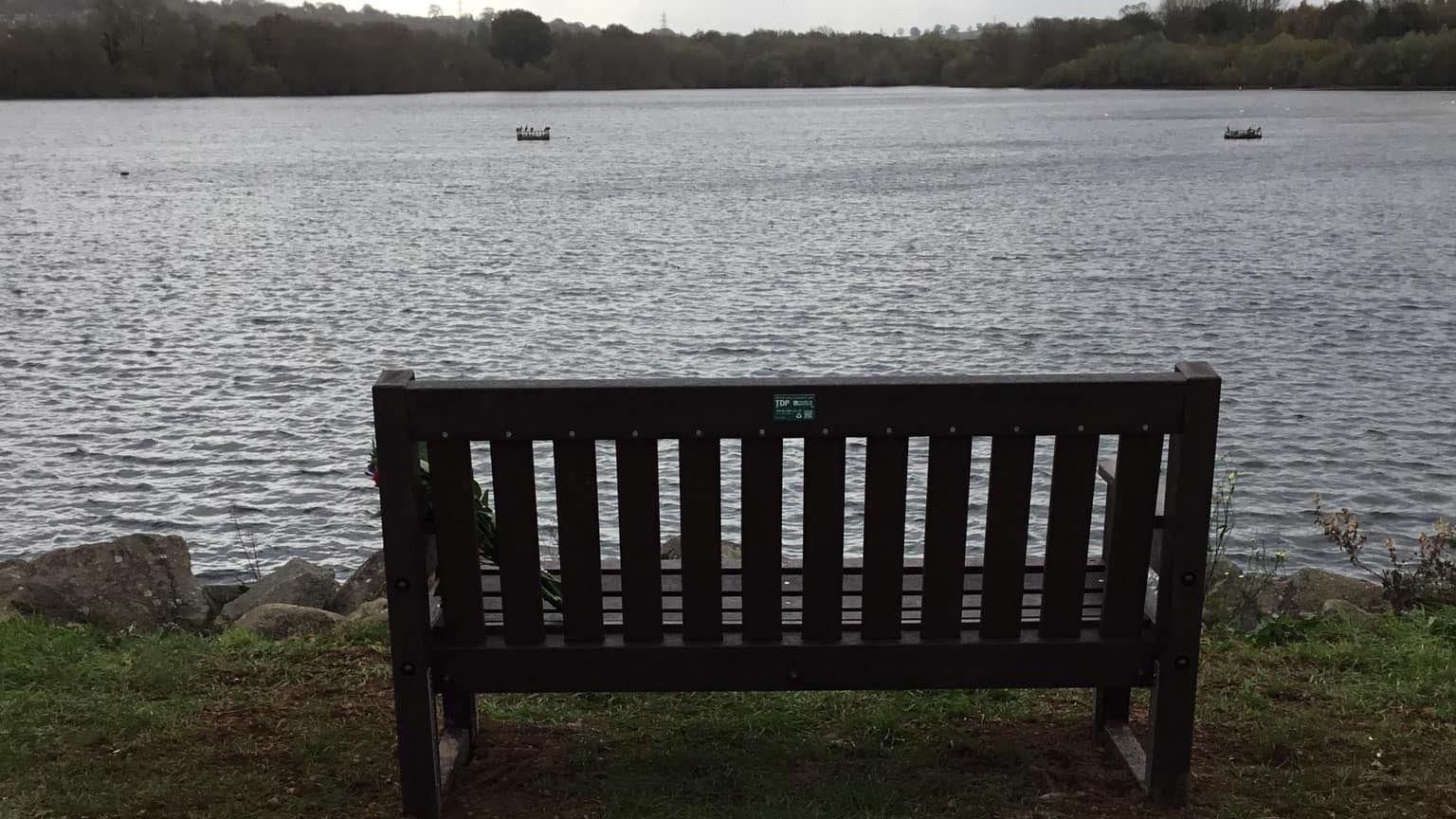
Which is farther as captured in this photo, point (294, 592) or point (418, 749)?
point (294, 592)

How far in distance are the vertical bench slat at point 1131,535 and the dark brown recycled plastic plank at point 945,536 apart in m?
0.45

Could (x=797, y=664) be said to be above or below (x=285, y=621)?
above

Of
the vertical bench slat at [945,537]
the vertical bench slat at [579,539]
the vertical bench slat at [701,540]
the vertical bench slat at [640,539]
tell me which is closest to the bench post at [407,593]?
the vertical bench slat at [579,539]

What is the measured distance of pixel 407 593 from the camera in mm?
3990

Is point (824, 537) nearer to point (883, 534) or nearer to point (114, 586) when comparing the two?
point (883, 534)

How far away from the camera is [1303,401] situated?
1944 centimetres

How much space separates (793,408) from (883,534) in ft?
1.73

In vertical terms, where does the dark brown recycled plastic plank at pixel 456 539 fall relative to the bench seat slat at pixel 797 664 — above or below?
above

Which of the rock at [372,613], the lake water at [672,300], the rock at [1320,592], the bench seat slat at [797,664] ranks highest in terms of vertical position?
the bench seat slat at [797,664]

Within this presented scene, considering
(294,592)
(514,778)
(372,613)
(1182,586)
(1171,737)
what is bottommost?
(294,592)

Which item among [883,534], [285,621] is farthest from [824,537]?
[285,621]

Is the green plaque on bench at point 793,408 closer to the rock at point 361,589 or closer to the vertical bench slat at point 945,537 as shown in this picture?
the vertical bench slat at point 945,537

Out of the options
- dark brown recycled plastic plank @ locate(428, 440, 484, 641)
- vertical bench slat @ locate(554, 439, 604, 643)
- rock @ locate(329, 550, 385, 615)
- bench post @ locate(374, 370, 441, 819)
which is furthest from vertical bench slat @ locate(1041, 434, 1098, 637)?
rock @ locate(329, 550, 385, 615)

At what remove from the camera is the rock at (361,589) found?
9.04 metres
